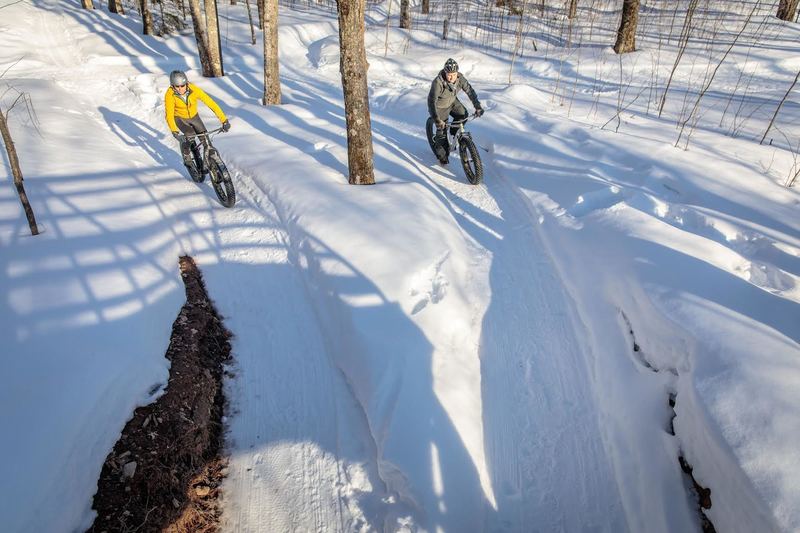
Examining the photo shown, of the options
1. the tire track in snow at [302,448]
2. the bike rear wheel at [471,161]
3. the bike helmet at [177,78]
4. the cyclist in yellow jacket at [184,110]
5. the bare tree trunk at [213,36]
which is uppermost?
the bare tree trunk at [213,36]

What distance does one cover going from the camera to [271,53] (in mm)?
10000

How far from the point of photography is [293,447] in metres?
3.22

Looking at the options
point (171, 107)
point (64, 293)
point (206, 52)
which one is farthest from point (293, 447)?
point (206, 52)

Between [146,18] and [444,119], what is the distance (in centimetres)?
1790

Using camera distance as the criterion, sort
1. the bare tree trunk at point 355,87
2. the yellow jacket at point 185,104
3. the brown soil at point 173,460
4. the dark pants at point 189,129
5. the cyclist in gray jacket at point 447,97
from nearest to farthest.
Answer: the brown soil at point 173,460 < the bare tree trunk at point 355,87 < the yellow jacket at point 185,104 < the cyclist in gray jacket at point 447,97 < the dark pants at point 189,129

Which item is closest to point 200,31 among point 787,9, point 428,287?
point 428,287

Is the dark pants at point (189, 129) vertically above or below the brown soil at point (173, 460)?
above

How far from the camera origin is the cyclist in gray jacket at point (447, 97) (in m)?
6.36

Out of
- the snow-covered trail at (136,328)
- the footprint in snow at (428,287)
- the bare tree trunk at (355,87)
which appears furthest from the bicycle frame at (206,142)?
the footprint in snow at (428,287)

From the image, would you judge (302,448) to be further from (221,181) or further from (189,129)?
(189,129)

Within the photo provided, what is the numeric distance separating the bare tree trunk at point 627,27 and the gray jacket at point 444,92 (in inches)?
359

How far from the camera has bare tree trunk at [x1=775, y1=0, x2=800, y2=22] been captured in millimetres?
14228

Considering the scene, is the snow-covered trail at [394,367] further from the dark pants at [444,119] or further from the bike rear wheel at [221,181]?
the dark pants at [444,119]

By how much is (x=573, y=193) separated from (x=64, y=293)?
229 inches
